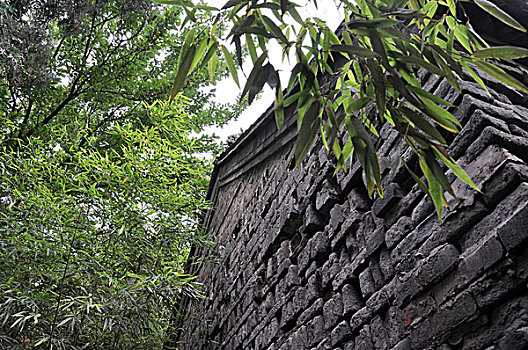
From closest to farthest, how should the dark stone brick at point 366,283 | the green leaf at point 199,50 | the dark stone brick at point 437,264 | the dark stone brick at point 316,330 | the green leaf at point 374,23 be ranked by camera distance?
the green leaf at point 374,23 < the green leaf at point 199,50 < the dark stone brick at point 437,264 < the dark stone brick at point 366,283 < the dark stone brick at point 316,330

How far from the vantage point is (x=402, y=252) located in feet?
4.61

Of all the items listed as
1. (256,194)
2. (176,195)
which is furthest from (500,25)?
(176,195)

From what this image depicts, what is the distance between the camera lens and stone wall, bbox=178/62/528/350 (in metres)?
1.08

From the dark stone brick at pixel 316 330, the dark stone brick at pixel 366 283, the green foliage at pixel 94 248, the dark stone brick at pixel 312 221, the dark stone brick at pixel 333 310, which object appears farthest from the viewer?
the green foliage at pixel 94 248

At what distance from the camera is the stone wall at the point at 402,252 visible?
108cm

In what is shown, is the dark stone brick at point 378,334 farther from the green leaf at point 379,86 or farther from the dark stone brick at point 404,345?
the green leaf at point 379,86

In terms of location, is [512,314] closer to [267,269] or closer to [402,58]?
[402,58]

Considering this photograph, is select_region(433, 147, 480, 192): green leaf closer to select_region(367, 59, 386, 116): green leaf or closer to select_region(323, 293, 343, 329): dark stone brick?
select_region(367, 59, 386, 116): green leaf

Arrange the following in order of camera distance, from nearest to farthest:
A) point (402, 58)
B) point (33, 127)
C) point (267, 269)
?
point (402, 58) → point (267, 269) → point (33, 127)

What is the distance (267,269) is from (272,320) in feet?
1.18

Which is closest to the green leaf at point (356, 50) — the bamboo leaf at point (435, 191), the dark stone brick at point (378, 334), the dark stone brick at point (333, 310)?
the bamboo leaf at point (435, 191)

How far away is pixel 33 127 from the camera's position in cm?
601

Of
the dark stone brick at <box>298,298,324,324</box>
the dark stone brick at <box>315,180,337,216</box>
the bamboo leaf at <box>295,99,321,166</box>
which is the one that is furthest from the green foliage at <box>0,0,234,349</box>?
the bamboo leaf at <box>295,99,321,166</box>

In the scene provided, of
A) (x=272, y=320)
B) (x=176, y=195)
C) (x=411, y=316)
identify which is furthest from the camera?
(x=176, y=195)
